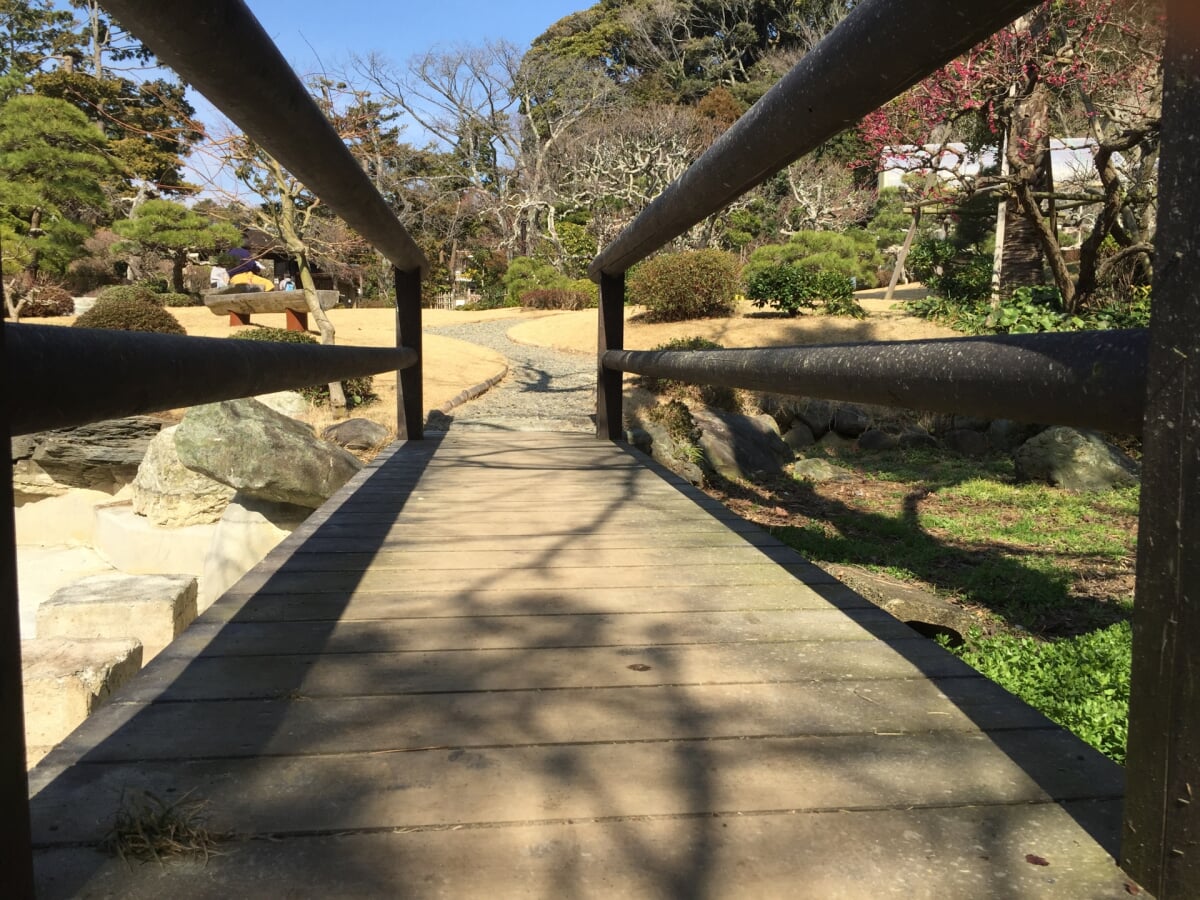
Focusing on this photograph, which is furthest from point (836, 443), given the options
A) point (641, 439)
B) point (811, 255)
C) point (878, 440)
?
point (811, 255)

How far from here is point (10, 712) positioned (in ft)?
2.06

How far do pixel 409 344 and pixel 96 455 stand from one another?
574cm

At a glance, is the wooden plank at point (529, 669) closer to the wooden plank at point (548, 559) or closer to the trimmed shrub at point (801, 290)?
the wooden plank at point (548, 559)

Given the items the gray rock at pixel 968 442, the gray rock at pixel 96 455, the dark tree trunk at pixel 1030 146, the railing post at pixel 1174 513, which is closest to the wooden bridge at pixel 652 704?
the railing post at pixel 1174 513

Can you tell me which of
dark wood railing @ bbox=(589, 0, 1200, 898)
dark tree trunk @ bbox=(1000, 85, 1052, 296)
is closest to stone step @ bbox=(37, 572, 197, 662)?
dark wood railing @ bbox=(589, 0, 1200, 898)

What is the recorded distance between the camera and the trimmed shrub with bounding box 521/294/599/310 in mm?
24844

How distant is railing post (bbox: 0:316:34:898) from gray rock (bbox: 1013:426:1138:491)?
21.9 feet

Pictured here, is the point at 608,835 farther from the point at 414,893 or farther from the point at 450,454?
the point at 450,454

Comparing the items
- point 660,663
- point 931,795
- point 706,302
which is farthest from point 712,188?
point 706,302

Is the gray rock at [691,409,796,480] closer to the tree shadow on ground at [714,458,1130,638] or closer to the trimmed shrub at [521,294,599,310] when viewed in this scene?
the tree shadow on ground at [714,458,1130,638]

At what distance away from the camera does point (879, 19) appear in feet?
3.67

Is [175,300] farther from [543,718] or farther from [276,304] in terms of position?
[543,718]

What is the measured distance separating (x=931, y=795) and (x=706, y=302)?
14531mm

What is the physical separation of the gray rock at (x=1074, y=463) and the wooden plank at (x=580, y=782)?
5879 millimetres
